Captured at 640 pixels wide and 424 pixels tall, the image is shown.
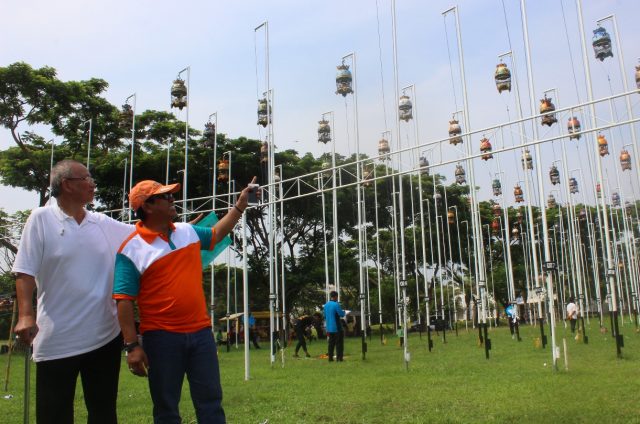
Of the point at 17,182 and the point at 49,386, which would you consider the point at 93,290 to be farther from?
the point at 17,182

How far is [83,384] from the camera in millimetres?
3189

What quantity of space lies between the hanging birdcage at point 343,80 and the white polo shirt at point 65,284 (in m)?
11.8

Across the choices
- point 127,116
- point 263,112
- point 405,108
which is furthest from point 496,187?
point 127,116

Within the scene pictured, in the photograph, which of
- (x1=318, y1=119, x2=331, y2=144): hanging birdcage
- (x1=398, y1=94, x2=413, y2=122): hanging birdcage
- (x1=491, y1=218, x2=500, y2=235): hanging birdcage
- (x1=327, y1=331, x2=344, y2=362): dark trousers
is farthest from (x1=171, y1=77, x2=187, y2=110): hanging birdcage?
(x1=491, y1=218, x2=500, y2=235): hanging birdcage

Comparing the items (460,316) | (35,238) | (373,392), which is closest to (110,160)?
(373,392)

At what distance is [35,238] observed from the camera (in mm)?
3115

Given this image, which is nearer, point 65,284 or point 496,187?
point 65,284

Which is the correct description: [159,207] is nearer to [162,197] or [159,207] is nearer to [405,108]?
[162,197]

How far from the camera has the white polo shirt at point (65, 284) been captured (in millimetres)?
3100

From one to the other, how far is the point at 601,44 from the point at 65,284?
10181 mm

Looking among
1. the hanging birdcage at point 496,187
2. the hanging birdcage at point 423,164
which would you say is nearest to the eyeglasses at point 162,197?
the hanging birdcage at point 423,164

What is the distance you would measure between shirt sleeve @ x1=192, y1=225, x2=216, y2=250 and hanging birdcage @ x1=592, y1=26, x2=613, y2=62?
30.1 feet

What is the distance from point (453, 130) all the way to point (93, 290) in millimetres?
10495

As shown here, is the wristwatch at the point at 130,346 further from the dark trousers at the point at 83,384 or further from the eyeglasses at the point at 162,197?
the eyeglasses at the point at 162,197
